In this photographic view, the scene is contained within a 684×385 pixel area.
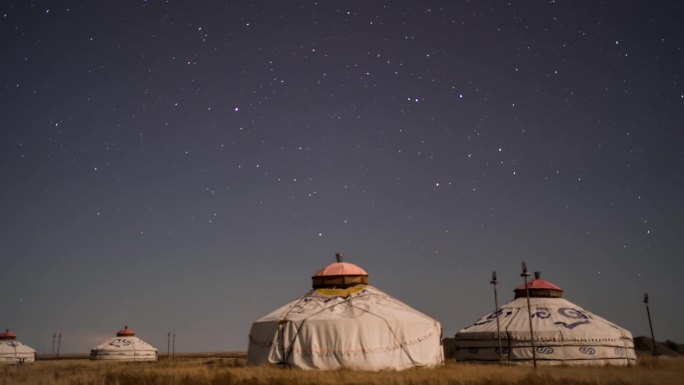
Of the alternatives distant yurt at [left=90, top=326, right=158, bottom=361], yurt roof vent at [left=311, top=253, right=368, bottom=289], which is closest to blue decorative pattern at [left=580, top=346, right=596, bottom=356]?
Answer: yurt roof vent at [left=311, top=253, right=368, bottom=289]

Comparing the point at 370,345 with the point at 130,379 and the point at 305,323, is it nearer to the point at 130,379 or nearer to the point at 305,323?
the point at 305,323

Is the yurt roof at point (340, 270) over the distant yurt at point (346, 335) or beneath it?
over

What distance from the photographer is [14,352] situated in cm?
5441

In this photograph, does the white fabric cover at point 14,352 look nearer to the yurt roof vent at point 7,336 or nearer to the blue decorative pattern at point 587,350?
the yurt roof vent at point 7,336

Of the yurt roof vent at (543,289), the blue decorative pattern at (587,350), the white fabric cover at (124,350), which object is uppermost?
the yurt roof vent at (543,289)

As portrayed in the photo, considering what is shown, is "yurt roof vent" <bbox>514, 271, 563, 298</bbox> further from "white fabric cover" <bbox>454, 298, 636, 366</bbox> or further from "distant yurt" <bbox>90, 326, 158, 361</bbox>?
"distant yurt" <bbox>90, 326, 158, 361</bbox>

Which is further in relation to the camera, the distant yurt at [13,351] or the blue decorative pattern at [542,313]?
the distant yurt at [13,351]

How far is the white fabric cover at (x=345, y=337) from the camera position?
2264 cm

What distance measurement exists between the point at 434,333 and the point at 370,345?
3.98 metres

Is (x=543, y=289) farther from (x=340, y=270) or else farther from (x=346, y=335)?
(x=346, y=335)

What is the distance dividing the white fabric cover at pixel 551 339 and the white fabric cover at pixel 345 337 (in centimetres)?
351

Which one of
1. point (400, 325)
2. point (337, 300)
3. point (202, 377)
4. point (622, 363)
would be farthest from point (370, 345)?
point (622, 363)

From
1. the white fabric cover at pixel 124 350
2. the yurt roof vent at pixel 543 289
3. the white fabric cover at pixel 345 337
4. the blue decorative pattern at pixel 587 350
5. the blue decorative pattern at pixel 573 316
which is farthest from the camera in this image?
the white fabric cover at pixel 124 350

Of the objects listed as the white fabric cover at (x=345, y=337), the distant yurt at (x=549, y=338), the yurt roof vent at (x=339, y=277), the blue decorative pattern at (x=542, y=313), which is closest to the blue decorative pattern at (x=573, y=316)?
the distant yurt at (x=549, y=338)
